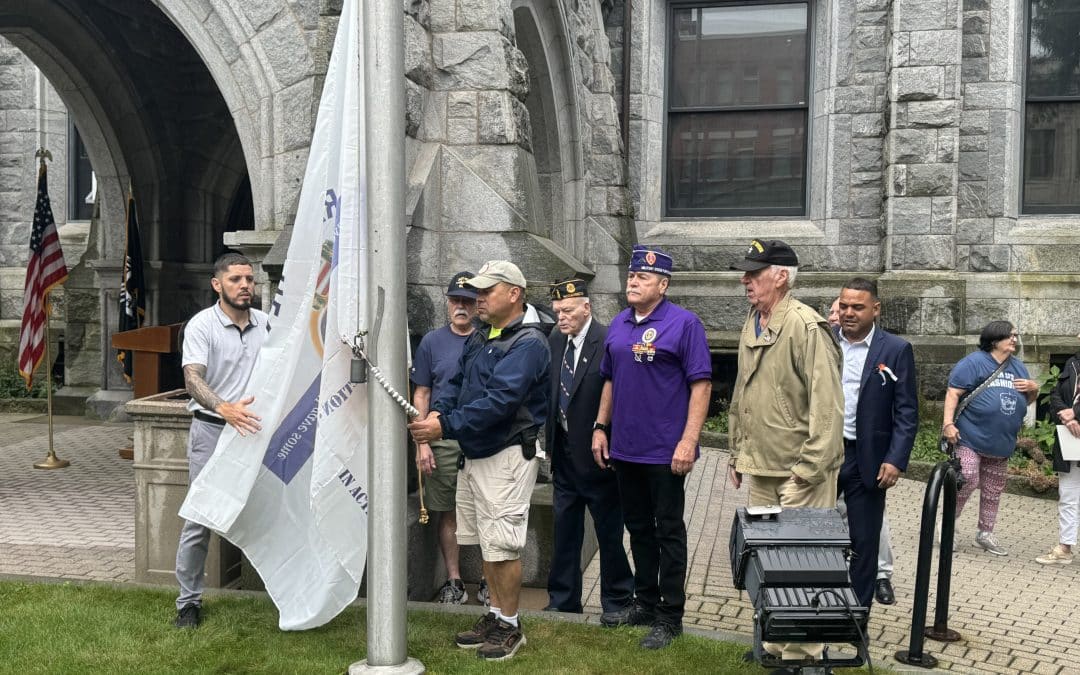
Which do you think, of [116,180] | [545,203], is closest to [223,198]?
[116,180]

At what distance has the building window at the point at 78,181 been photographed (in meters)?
14.3

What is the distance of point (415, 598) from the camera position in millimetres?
5762

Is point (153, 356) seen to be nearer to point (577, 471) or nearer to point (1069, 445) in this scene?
point (577, 471)

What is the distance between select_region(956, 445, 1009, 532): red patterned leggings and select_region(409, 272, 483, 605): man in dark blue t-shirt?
3700 mm

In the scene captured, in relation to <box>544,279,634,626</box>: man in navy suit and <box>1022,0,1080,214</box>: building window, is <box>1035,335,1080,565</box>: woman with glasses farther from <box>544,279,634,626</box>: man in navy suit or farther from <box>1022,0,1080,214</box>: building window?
<box>1022,0,1080,214</box>: building window

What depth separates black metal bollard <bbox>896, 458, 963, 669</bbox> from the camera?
4746 mm

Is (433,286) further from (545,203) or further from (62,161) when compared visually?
(62,161)

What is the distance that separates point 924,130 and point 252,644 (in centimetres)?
899

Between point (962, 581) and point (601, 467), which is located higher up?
point (601, 467)

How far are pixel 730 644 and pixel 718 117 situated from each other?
8809mm

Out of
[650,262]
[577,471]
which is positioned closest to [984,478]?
[577,471]

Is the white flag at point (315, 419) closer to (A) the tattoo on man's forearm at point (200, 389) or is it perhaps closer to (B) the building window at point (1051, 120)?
(A) the tattoo on man's forearm at point (200, 389)

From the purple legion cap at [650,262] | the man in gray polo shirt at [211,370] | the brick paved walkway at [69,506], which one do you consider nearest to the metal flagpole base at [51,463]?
the brick paved walkway at [69,506]

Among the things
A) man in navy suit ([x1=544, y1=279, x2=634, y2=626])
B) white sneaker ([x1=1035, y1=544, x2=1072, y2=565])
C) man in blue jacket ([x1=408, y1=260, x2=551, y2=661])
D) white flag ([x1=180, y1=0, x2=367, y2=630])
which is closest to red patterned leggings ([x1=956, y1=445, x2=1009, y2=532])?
white sneaker ([x1=1035, y1=544, x2=1072, y2=565])
